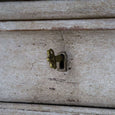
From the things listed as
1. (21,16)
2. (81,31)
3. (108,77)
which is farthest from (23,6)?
(108,77)

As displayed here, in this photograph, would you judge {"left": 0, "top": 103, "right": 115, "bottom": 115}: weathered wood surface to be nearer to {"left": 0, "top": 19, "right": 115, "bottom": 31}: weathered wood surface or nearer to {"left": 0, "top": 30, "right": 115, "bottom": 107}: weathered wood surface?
{"left": 0, "top": 30, "right": 115, "bottom": 107}: weathered wood surface

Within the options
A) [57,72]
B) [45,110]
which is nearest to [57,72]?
[57,72]

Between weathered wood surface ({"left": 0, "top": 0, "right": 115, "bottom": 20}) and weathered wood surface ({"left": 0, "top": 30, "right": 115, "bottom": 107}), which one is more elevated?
weathered wood surface ({"left": 0, "top": 0, "right": 115, "bottom": 20})

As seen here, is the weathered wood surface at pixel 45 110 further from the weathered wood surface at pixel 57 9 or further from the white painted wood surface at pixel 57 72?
the weathered wood surface at pixel 57 9

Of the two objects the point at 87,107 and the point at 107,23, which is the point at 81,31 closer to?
the point at 107,23

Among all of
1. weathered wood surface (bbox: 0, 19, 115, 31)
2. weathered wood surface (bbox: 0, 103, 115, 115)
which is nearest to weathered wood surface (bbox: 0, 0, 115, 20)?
weathered wood surface (bbox: 0, 19, 115, 31)

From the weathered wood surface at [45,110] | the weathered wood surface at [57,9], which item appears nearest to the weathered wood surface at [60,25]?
the weathered wood surface at [57,9]
